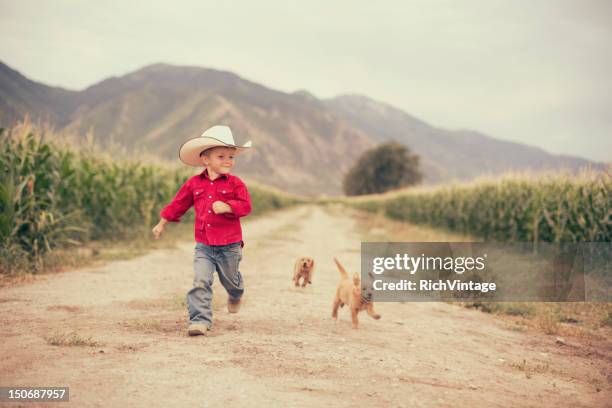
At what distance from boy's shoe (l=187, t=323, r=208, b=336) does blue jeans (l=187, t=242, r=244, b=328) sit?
0.35 feet

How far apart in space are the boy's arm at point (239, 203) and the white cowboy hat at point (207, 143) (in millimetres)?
391

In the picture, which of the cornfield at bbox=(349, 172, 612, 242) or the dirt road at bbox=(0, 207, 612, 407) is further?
the cornfield at bbox=(349, 172, 612, 242)

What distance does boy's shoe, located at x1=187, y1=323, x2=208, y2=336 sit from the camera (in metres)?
4.20

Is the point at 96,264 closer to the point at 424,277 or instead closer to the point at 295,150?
the point at 424,277

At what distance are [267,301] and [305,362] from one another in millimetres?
2505

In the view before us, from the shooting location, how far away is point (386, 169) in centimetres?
7162

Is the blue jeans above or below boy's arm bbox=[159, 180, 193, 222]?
below

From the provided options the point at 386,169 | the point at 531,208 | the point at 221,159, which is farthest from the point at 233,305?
the point at 386,169

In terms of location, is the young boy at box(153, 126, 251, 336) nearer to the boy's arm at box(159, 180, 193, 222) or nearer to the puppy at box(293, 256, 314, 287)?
the boy's arm at box(159, 180, 193, 222)

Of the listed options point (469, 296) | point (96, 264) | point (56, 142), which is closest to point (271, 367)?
point (469, 296)

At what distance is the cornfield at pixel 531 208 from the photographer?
933 cm

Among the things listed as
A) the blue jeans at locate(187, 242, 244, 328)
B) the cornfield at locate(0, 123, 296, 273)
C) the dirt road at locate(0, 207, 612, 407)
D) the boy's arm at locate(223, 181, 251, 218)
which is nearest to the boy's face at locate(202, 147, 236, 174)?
the boy's arm at locate(223, 181, 251, 218)

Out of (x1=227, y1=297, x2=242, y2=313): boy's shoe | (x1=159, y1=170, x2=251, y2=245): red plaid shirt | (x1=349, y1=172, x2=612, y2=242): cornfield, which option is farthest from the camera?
(x1=349, y1=172, x2=612, y2=242): cornfield

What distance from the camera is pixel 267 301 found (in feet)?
20.1
